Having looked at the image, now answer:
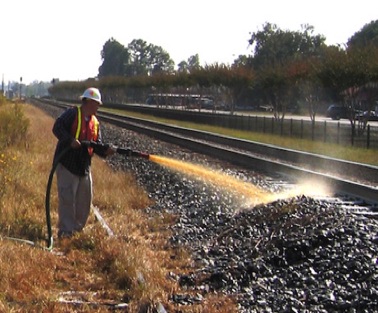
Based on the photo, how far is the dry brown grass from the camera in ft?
20.6

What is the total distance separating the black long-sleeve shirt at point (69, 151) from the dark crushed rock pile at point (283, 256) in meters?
1.58

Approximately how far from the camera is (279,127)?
3662 cm

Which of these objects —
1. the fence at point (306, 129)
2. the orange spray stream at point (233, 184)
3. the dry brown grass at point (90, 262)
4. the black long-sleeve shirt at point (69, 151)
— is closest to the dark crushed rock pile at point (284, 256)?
the dry brown grass at point (90, 262)

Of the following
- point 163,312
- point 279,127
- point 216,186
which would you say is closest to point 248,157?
point 216,186

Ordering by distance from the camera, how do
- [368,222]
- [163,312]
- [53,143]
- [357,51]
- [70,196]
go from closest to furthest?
[163,312] → [368,222] → [70,196] → [53,143] → [357,51]

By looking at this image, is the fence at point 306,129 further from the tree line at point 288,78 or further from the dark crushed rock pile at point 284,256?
the dark crushed rock pile at point 284,256

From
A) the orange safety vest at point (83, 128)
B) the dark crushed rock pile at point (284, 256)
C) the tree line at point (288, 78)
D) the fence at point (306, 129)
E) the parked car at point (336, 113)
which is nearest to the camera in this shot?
the dark crushed rock pile at point (284, 256)

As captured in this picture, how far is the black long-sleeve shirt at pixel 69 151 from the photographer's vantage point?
929 cm

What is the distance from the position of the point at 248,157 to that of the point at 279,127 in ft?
58.7

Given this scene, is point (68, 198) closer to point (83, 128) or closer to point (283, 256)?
point (83, 128)

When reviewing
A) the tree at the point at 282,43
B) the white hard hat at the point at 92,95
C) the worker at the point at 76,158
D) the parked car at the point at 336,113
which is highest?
the tree at the point at 282,43

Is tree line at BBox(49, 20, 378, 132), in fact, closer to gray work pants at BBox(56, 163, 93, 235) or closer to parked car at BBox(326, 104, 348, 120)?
parked car at BBox(326, 104, 348, 120)

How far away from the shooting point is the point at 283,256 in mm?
7555

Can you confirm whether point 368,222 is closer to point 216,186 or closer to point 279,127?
point 216,186
